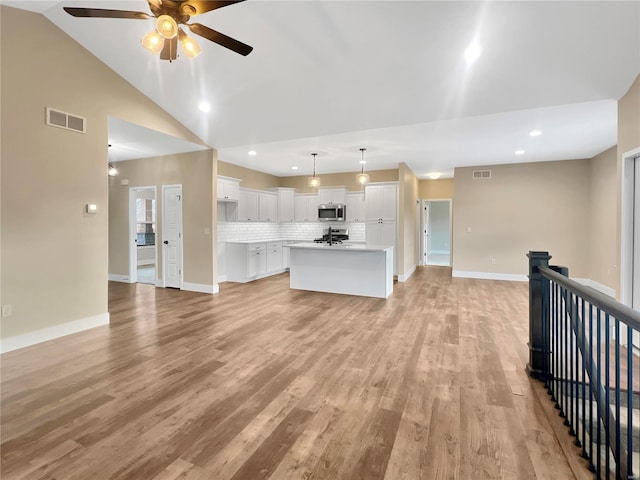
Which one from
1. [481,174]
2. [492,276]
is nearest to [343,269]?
[492,276]

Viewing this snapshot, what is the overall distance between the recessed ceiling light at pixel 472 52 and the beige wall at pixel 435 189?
6876 mm

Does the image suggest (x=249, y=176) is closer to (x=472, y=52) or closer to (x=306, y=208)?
(x=306, y=208)

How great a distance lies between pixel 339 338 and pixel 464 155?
501cm

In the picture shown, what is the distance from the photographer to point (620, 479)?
1418mm

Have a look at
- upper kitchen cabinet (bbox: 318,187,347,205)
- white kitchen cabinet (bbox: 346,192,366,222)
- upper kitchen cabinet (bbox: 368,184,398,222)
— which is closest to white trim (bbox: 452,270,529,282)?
upper kitchen cabinet (bbox: 368,184,398,222)

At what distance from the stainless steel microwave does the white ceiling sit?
2.94 metres

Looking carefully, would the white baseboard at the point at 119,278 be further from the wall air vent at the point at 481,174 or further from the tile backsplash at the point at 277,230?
the wall air vent at the point at 481,174

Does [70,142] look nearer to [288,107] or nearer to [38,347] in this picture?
[38,347]

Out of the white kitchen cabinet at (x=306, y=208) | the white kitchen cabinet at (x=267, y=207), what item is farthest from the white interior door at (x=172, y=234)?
the white kitchen cabinet at (x=306, y=208)

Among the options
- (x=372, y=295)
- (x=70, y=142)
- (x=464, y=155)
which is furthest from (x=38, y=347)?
(x=464, y=155)

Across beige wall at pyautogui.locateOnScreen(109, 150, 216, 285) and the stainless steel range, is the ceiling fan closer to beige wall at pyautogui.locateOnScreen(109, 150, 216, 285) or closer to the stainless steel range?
beige wall at pyautogui.locateOnScreen(109, 150, 216, 285)

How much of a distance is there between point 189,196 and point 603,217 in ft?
27.4

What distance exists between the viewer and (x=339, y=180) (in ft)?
29.2

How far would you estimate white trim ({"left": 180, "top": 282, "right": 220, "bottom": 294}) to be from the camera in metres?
6.15
